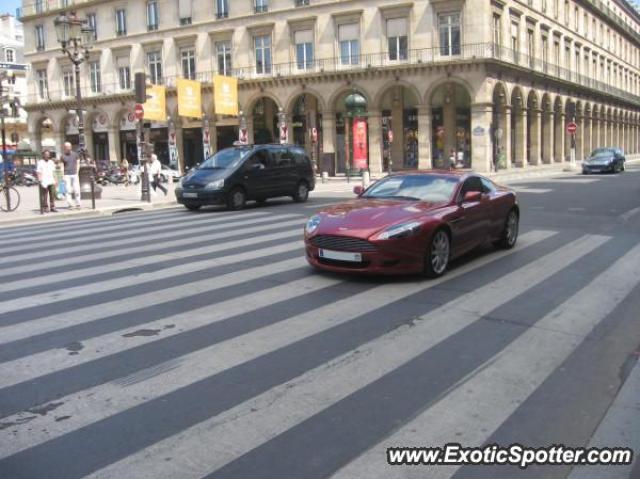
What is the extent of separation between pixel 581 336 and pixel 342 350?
214cm

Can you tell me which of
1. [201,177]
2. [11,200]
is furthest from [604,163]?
[11,200]

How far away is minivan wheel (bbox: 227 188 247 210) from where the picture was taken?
17.3 m

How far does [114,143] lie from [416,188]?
166 feet

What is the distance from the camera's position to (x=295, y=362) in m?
4.97

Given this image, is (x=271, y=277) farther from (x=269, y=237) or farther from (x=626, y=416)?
(x=626, y=416)

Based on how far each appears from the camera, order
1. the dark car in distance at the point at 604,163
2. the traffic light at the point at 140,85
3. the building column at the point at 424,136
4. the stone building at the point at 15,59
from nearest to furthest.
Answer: the traffic light at the point at 140,85 → the dark car in distance at the point at 604,163 → the building column at the point at 424,136 → the stone building at the point at 15,59

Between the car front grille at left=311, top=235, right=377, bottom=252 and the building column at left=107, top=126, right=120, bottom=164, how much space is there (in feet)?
165

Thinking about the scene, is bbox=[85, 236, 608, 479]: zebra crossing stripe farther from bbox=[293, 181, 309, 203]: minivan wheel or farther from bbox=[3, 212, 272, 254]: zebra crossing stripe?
bbox=[293, 181, 309, 203]: minivan wheel

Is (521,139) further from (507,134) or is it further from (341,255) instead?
(341,255)

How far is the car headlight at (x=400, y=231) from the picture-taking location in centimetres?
748

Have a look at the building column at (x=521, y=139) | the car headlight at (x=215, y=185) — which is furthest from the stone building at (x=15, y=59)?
the car headlight at (x=215, y=185)

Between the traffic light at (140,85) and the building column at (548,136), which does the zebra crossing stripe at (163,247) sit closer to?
the traffic light at (140,85)

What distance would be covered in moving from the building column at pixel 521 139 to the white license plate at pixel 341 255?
42.6 metres

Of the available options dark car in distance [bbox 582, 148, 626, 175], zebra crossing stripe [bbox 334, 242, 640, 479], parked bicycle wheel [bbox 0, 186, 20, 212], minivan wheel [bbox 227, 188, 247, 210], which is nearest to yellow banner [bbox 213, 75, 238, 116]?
parked bicycle wheel [bbox 0, 186, 20, 212]
